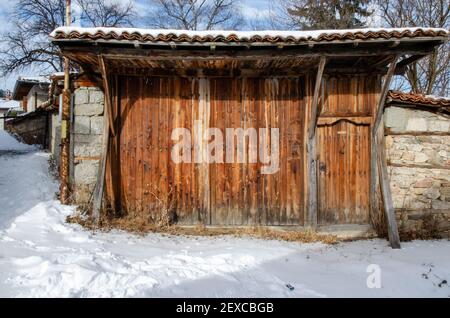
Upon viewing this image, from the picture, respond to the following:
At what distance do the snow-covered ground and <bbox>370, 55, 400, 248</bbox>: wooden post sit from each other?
326mm

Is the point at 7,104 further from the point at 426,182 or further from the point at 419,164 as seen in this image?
the point at 426,182

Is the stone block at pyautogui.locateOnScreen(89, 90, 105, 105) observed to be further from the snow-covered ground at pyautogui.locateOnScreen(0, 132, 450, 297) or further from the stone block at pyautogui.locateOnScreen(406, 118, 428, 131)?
the stone block at pyautogui.locateOnScreen(406, 118, 428, 131)

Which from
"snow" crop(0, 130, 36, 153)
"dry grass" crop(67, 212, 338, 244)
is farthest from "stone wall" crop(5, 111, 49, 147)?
"dry grass" crop(67, 212, 338, 244)

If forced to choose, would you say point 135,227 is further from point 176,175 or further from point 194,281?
point 194,281

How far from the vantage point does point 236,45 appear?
4.64 meters

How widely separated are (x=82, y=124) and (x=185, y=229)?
98.4 inches

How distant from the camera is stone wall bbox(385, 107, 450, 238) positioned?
5.66 meters

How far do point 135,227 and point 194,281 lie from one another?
7.46 feet

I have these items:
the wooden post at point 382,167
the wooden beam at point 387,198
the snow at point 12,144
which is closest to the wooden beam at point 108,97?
the wooden post at point 382,167

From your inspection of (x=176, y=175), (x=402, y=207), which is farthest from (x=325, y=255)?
(x=176, y=175)

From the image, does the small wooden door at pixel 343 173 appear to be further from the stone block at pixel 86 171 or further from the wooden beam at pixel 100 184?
the stone block at pixel 86 171
